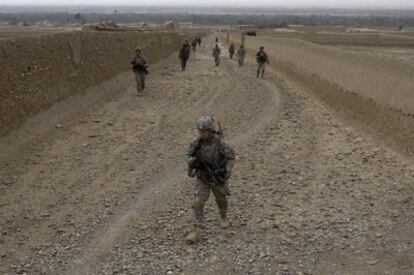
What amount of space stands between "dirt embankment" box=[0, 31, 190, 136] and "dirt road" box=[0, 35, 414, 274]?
432mm

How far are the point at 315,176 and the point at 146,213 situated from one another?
350cm

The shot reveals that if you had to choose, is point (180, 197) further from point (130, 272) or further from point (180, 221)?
point (130, 272)

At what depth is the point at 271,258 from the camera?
6.66 meters

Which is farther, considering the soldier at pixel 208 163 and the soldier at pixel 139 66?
the soldier at pixel 139 66

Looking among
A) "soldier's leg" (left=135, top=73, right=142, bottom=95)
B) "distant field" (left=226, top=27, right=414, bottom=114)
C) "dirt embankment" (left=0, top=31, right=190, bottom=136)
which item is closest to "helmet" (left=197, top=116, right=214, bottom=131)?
"dirt embankment" (left=0, top=31, right=190, bottom=136)

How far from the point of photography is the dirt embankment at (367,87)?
45.6 ft

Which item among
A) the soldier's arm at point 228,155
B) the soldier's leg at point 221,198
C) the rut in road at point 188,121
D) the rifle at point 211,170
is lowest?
the rut in road at point 188,121

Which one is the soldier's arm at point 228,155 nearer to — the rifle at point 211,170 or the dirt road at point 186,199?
the rifle at point 211,170

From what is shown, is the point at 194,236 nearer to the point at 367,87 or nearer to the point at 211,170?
the point at 211,170

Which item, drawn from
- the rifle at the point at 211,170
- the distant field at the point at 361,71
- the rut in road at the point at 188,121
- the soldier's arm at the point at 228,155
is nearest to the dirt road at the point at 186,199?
the rut in road at the point at 188,121

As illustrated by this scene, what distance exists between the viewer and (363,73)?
17.5m

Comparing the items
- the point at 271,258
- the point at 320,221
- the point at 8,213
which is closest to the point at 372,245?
the point at 320,221

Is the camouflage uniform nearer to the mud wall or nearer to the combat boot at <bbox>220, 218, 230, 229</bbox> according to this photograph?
the combat boot at <bbox>220, 218, 230, 229</bbox>

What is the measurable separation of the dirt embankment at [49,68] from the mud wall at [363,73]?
8134 mm
